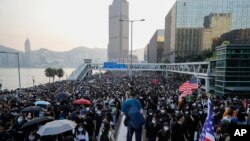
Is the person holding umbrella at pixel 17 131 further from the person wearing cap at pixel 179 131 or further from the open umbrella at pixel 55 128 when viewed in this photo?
the person wearing cap at pixel 179 131

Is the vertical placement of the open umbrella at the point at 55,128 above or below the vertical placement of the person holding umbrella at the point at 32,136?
above

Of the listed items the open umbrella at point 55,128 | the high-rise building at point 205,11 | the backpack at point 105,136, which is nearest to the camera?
the open umbrella at point 55,128

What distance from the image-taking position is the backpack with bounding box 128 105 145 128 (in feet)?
26.6

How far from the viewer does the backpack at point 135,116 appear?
809 cm

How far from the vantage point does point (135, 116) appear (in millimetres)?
8094

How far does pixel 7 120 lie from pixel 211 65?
34.2 metres

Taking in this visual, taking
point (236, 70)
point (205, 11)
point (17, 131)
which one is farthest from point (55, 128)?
point (205, 11)

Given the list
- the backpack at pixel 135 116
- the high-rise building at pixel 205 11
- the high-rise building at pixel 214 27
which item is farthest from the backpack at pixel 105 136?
the high-rise building at pixel 214 27

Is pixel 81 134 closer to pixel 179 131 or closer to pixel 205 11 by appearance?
pixel 179 131

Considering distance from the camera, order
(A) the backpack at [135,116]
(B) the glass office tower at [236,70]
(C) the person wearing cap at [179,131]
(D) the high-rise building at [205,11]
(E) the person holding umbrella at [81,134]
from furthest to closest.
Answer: (D) the high-rise building at [205,11] < (B) the glass office tower at [236,70] < (E) the person holding umbrella at [81,134] < (A) the backpack at [135,116] < (C) the person wearing cap at [179,131]

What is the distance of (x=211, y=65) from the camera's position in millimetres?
40438

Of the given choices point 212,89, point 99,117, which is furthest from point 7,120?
point 212,89

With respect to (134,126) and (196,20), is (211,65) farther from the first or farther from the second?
(196,20)

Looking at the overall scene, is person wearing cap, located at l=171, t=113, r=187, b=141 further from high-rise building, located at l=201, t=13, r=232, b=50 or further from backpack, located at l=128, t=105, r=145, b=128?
high-rise building, located at l=201, t=13, r=232, b=50
